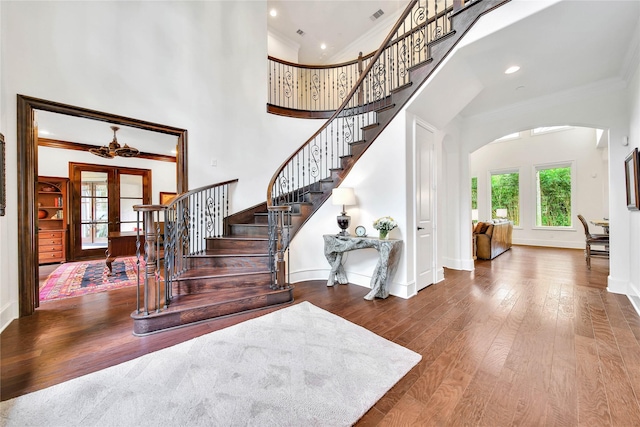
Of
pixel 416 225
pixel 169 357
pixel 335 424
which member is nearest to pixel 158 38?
pixel 169 357

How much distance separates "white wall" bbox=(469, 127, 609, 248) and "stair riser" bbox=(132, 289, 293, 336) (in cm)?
833

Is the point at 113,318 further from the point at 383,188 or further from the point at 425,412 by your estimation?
the point at 383,188

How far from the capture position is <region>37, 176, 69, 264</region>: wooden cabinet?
493cm

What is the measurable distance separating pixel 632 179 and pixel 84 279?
24.6 ft

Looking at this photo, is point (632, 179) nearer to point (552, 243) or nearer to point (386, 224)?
point (386, 224)

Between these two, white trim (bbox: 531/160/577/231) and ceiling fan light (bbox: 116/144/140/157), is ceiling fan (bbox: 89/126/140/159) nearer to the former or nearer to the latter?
ceiling fan light (bbox: 116/144/140/157)

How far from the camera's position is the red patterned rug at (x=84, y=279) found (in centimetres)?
329

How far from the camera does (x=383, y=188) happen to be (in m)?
3.43

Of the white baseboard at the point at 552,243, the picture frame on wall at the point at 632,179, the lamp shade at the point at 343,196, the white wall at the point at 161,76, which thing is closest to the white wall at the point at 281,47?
the white wall at the point at 161,76

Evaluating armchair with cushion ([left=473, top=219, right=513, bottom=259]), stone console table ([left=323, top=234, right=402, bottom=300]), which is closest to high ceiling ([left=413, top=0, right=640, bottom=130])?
stone console table ([left=323, top=234, right=402, bottom=300])

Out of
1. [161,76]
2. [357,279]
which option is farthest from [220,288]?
[161,76]

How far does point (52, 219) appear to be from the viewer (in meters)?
5.10

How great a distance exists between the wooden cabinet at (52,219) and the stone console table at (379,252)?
18.3 ft

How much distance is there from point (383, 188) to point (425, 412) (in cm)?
255
